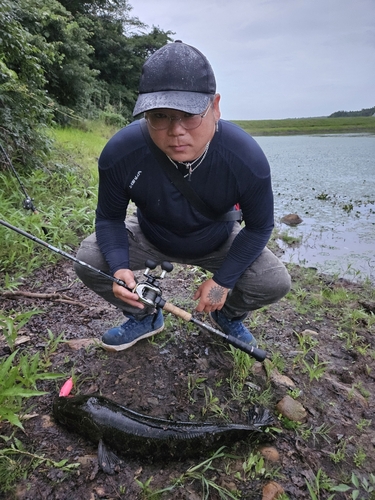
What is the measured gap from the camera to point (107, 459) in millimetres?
2078

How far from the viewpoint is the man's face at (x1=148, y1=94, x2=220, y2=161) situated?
1.95 m

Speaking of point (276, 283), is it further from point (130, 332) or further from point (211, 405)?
point (130, 332)

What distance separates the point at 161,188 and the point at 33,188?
3.91m

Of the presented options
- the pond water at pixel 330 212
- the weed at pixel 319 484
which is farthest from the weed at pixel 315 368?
the pond water at pixel 330 212

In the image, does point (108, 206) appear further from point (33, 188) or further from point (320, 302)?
point (33, 188)

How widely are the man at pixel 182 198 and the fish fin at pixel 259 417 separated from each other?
74 centimetres

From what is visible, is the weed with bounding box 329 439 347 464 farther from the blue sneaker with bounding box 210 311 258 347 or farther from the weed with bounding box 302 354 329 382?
the blue sneaker with bounding box 210 311 258 347

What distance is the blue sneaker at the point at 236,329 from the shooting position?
3105 mm

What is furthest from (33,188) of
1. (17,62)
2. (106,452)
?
(106,452)

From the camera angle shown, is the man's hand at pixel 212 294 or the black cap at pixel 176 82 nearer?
the black cap at pixel 176 82

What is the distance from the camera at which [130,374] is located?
2.73 metres

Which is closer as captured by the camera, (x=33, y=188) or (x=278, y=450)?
(x=278, y=450)

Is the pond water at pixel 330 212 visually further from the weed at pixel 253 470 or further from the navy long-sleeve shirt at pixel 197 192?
the weed at pixel 253 470

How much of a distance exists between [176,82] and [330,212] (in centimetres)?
765
